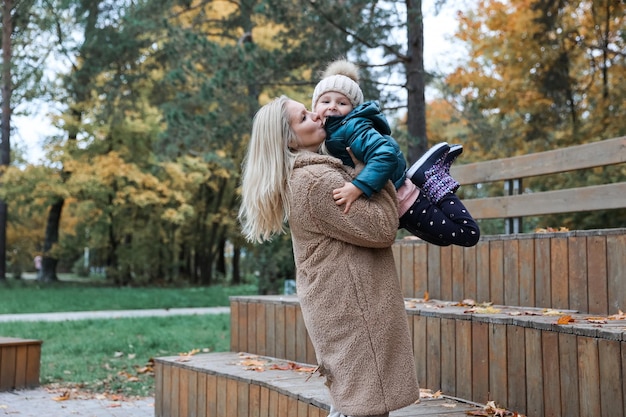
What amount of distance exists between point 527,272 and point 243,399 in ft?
6.22

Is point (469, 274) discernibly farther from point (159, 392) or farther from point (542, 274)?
point (159, 392)

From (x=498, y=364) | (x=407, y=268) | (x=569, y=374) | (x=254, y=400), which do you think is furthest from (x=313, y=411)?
(x=407, y=268)

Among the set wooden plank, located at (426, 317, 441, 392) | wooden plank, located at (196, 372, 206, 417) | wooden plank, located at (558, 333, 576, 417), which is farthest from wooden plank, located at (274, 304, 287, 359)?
wooden plank, located at (558, 333, 576, 417)

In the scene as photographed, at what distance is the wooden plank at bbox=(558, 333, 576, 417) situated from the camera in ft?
10.8

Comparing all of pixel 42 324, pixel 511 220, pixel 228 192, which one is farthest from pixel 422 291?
pixel 228 192

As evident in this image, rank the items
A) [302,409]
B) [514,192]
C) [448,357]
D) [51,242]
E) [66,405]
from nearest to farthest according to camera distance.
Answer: [302,409] → [448,357] → [66,405] → [514,192] → [51,242]

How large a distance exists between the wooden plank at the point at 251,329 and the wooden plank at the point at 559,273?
2.13m

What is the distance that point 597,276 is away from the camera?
14.0 feet

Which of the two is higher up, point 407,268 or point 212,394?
point 407,268

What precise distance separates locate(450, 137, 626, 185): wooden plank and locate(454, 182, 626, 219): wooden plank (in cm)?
15

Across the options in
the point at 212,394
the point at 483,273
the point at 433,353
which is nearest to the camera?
the point at 433,353

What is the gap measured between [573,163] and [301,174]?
3146mm

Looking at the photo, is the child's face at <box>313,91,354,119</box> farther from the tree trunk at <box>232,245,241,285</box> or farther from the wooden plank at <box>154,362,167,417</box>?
the tree trunk at <box>232,245,241,285</box>

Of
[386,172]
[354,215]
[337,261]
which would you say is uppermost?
[386,172]
